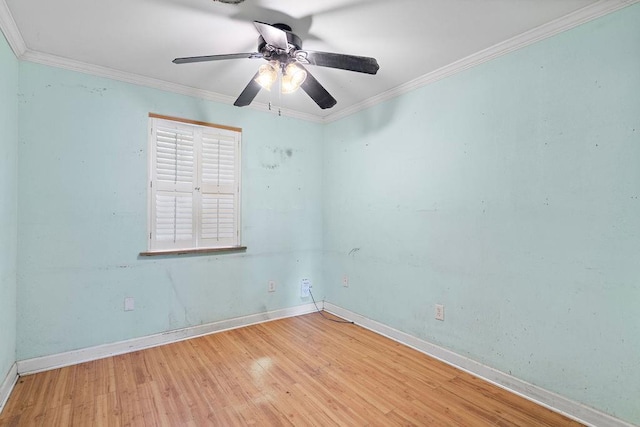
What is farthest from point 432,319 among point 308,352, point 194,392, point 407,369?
point 194,392

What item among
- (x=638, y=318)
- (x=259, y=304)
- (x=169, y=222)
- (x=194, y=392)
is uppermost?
(x=169, y=222)

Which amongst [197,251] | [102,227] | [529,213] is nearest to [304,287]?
[197,251]

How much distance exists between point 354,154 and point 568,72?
6.34 ft

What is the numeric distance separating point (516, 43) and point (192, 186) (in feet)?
9.36

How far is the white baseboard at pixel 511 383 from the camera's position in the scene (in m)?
1.76

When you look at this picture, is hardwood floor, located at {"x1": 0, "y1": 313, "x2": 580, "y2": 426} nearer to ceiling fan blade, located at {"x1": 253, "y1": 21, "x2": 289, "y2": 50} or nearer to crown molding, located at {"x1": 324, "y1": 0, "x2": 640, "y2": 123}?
ceiling fan blade, located at {"x1": 253, "y1": 21, "x2": 289, "y2": 50}

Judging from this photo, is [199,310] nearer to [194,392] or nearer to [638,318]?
[194,392]

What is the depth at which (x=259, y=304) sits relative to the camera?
3395mm

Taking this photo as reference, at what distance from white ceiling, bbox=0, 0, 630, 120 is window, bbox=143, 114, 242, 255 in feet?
1.87

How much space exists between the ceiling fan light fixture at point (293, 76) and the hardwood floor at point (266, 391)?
2.07 m

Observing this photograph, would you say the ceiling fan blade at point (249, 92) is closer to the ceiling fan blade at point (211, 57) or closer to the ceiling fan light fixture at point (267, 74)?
the ceiling fan light fixture at point (267, 74)

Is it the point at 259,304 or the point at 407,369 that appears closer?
the point at 407,369

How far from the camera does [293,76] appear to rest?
6.47 feet

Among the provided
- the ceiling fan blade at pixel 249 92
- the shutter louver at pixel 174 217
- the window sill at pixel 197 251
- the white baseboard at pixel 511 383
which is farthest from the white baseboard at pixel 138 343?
the ceiling fan blade at pixel 249 92
